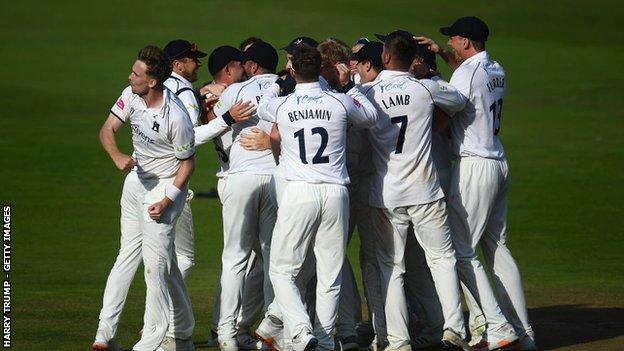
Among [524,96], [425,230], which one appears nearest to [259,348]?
[425,230]

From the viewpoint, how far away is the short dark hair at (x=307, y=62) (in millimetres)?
9930

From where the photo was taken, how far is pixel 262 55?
11.1 m

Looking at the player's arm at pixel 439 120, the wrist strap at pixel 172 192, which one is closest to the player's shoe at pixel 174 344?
the wrist strap at pixel 172 192

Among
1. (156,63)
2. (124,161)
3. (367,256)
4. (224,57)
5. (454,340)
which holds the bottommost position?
(454,340)

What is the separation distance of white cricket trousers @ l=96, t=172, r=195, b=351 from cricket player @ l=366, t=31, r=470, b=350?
1.69 metres

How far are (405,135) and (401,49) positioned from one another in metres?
0.70

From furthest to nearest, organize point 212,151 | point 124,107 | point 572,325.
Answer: point 212,151 → point 572,325 → point 124,107

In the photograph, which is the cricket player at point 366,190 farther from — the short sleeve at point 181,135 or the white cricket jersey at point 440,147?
the short sleeve at point 181,135

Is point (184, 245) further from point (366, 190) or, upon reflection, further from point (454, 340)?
point (454, 340)

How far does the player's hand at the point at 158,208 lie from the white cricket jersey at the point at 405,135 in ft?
5.80

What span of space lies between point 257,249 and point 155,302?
1.52 m

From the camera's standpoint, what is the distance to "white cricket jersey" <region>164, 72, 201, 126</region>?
1105 centimetres

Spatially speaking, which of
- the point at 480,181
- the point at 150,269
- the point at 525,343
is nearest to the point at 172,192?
the point at 150,269

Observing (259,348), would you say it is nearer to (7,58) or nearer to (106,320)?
(106,320)
